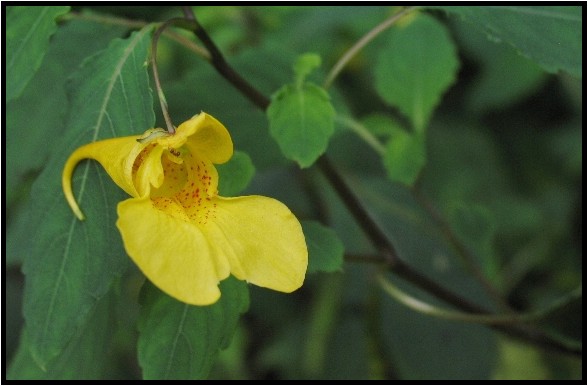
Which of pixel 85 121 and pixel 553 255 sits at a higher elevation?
pixel 85 121

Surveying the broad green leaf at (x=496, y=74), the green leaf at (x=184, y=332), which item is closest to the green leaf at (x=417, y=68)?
the broad green leaf at (x=496, y=74)

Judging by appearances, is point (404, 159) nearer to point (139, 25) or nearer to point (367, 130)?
point (367, 130)

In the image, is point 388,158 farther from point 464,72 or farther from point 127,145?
point 464,72

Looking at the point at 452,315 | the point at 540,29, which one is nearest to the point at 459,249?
the point at 452,315

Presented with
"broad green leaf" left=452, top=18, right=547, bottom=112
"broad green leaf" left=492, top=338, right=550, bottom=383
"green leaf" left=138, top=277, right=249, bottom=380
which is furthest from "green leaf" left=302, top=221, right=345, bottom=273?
"broad green leaf" left=452, top=18, right=547, bottom=112

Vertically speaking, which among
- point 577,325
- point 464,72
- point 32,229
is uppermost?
point 32,229

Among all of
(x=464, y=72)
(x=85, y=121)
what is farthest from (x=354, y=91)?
(x=85, y=121)
